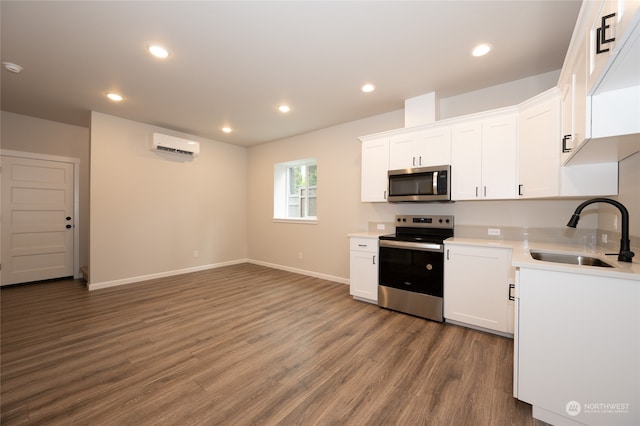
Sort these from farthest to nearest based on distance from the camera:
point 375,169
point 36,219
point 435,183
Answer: point 36,219, point 375,169, point 435,183

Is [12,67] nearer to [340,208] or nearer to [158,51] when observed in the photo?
[158,51]

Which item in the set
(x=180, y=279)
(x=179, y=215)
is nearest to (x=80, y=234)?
(x=179, y=215)

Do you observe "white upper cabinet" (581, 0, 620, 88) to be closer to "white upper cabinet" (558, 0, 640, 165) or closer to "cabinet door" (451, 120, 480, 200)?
"white upper cabinet" (558, 0, 640, 165)

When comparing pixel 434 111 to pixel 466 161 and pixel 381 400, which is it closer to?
pixel 466 161

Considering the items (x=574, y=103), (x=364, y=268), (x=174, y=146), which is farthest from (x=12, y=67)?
(x=574, y=103)

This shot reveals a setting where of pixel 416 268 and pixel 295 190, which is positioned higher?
pixel 295 190

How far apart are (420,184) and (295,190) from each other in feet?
10.2

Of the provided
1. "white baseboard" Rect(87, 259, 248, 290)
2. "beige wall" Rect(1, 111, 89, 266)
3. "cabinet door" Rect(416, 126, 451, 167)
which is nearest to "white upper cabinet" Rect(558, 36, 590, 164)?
"cabinet door" Rect(416, 126, 451, 167)

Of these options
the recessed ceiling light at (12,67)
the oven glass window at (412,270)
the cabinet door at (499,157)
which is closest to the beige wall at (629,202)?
the cabinet door at (499,157)

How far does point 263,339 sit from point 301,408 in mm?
972

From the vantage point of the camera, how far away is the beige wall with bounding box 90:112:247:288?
4051 mm

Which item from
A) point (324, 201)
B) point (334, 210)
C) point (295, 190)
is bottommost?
point (334, 210)

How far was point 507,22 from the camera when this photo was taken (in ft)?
6.62

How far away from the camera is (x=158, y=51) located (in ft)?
7.89
